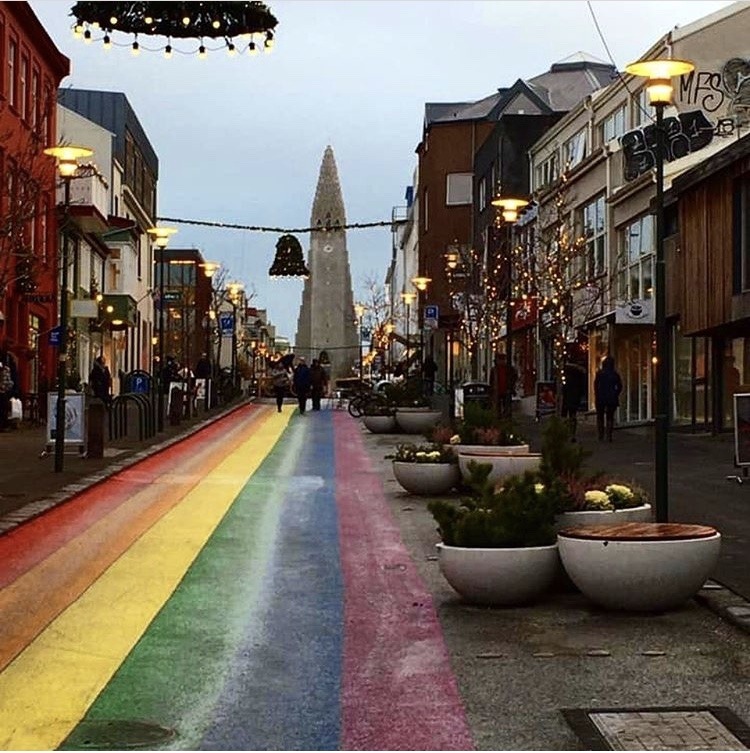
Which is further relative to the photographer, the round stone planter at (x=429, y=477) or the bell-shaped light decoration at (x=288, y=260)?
the bell-shaped light decoration at (x=288, y=260)

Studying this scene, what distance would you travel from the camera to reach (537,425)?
36.5m

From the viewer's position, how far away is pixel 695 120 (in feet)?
121

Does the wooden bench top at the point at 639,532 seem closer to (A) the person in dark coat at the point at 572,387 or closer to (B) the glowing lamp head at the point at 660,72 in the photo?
(B) the glowing lamp head at the point at 660,72

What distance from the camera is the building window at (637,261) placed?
36.3 meters

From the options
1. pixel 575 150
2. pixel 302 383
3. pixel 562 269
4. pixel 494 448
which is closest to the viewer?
pixel 494 448

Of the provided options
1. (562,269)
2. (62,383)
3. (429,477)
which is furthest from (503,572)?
(562,269)

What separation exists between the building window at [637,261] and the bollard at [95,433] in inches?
649

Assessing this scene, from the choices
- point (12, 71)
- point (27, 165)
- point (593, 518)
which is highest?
point (12, 71)

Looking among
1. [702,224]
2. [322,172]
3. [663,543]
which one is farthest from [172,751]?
[322,172]

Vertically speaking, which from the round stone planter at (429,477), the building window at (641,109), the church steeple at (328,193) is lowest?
the round stone planter at (429,477)

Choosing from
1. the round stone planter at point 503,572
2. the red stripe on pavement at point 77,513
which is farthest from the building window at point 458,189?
the round stone planter at point 503,572

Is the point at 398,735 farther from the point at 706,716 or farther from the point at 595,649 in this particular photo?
the point at 595,649

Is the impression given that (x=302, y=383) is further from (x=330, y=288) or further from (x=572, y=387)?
(x=330, y=288)

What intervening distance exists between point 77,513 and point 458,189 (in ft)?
209
